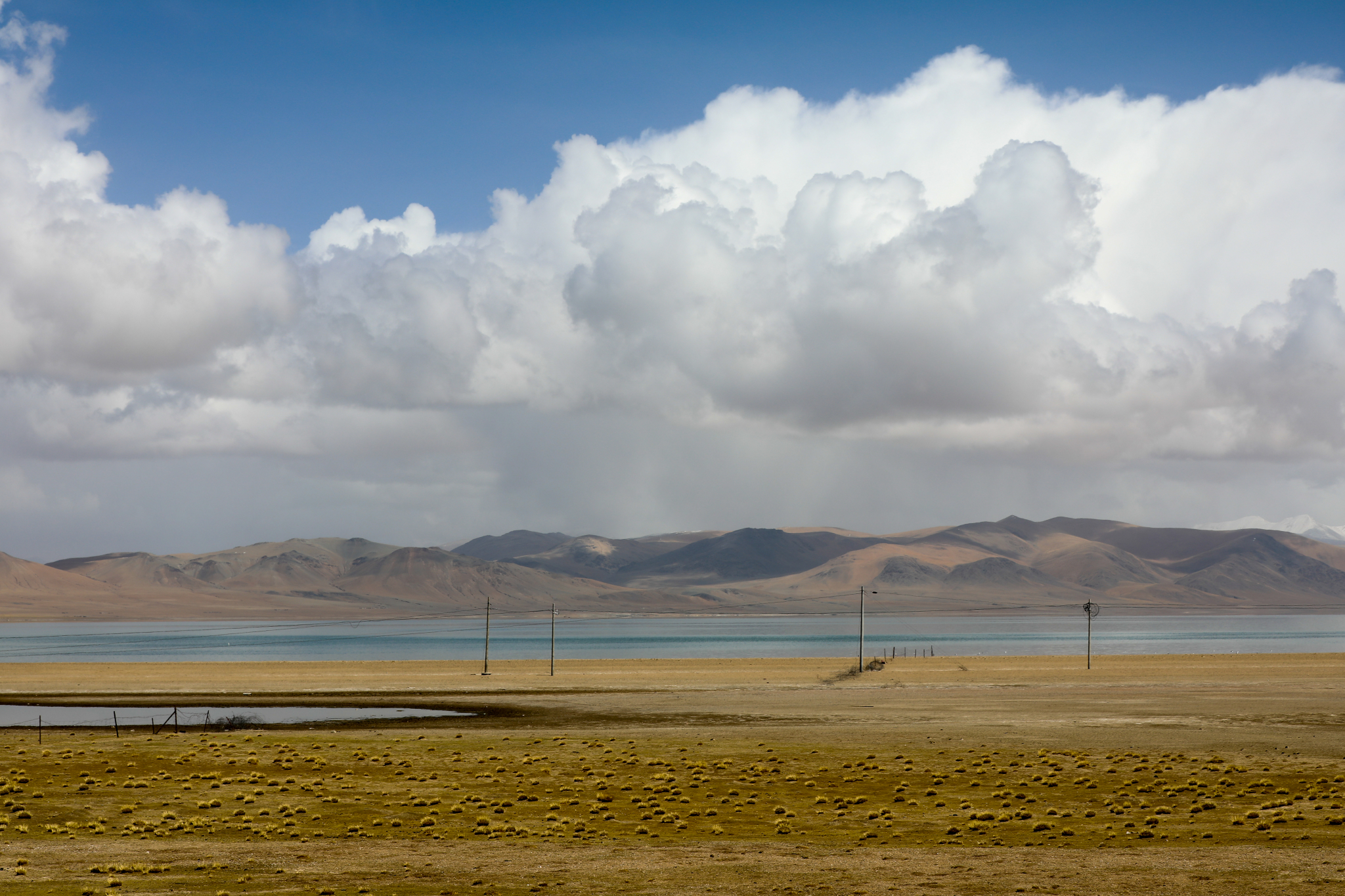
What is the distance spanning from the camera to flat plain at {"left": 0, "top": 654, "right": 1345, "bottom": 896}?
25125 millimetres

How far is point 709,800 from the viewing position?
1423 inches

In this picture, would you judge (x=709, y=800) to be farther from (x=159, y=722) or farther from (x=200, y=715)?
(x=200, y=715)

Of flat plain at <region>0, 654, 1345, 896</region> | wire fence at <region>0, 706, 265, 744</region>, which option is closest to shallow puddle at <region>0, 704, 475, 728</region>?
wire fence at <region>0, 706, 265, 744</region>

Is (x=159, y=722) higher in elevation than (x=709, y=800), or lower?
lower

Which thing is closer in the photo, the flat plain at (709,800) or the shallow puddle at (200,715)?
the flat plain at (709,800)

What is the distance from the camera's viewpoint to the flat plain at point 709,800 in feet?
82.4

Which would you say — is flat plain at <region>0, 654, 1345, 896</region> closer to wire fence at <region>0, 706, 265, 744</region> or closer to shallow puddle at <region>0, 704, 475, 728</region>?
wire fence at <region>0, 706, 265, 744</region>

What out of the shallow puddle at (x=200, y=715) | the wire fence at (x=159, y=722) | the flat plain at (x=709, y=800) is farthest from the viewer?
the shallow puddle at (x=200, y=715)

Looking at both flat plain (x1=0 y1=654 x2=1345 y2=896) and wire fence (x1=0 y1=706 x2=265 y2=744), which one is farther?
wire fence (x1=0 y1=706 x2=265 y2=744)

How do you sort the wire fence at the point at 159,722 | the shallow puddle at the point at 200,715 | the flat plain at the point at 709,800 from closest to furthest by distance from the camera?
the flat plain at the point at 709,800 < the wire fence at the point at 159,722 < the shallow puddle at the point at 200,715

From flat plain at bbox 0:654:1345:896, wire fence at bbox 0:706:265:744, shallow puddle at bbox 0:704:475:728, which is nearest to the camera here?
flat plain at bbox 0:654:1345:896

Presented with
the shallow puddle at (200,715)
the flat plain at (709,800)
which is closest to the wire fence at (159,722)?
the shallow puddle at (200,715)

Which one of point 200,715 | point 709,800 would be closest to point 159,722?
point 200,715

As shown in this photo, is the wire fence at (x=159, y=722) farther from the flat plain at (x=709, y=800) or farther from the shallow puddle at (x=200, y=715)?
the flat plain at (x=709, y=800)
